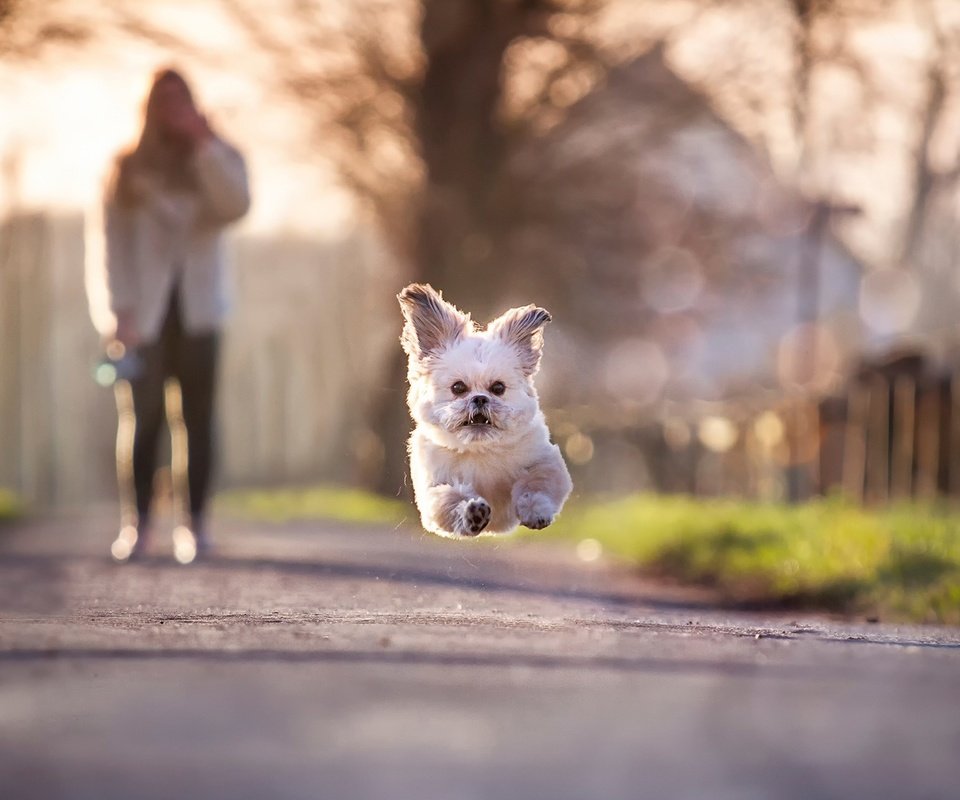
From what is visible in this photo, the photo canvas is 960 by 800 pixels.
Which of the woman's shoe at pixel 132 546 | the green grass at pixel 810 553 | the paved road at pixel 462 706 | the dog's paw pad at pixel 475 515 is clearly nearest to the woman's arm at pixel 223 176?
the green grass at pixel 810 553

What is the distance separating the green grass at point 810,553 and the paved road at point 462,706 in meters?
2.07

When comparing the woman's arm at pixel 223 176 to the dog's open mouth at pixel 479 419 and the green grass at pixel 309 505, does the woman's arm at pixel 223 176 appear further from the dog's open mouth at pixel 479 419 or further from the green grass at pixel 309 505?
the dog's open mouth at pixel 479 419

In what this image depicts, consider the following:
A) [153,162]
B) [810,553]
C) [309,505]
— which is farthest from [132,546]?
[309,505]

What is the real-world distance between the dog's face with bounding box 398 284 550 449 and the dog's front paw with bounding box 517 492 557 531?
156mm

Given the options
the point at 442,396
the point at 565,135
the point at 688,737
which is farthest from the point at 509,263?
the point at 688,737

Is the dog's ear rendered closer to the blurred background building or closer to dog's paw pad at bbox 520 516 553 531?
dog's paw pad at bbox 520 516 553 531

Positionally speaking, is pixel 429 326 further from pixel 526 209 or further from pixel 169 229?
pixel 526 209

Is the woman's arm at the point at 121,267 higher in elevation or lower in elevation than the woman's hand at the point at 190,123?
lower

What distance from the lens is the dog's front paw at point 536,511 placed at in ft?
10.3

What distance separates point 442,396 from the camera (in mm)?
3516

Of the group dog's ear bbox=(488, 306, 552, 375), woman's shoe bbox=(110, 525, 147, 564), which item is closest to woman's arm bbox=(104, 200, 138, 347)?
woman's shoe bbox=(110, 525, 147, 564)

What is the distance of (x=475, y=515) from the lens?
10.5ft

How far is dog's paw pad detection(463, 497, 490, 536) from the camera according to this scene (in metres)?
3.17

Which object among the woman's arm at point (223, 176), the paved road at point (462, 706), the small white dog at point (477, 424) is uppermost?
the woman's arm at point (223, 176)
